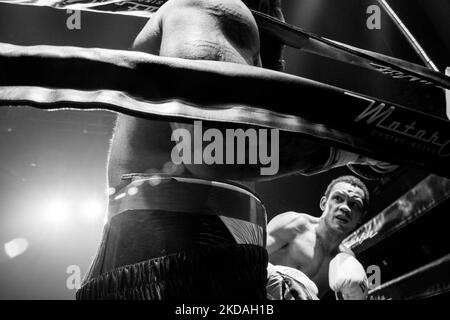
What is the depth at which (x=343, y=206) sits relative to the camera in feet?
10.0

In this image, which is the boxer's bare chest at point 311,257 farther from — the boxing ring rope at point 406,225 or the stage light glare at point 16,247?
the stage light glare at point 16,247

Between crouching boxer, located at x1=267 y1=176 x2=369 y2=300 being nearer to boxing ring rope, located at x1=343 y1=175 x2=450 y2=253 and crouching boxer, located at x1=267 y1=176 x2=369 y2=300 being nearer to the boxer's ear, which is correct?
the boxer's ear

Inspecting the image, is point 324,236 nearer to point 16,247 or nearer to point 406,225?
point 406,225

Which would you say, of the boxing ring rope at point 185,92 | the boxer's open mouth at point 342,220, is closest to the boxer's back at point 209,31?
the boxing ring rope at point 185,92

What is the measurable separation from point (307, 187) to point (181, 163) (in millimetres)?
2932

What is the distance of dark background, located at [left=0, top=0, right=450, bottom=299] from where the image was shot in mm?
3045

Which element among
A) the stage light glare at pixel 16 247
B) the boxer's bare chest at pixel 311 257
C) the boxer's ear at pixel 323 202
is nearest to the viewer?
the boxer's bare chest at pixel 311 257

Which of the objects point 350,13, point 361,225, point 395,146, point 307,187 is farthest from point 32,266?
point 395,146

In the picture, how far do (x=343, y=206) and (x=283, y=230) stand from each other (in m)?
0.45

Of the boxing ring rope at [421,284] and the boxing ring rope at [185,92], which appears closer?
the boxing ring rope at [185,92]

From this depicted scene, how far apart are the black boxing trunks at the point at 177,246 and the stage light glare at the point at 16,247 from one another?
392cm

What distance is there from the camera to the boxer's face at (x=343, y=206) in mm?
3045

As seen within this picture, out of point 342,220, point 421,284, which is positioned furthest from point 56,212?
point 421,284

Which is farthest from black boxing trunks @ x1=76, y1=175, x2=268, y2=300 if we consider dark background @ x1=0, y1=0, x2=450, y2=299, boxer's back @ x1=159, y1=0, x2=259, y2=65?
dark background @ x1=0, y1=0, x2=450, y2=299
